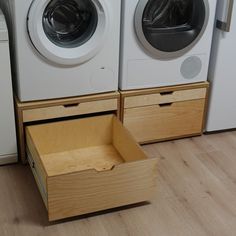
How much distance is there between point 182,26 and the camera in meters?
2.23

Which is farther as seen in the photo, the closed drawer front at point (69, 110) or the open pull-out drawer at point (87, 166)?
the closed drawer front at point (69, 110)

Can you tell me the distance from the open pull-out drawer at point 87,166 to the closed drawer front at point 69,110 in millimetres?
43

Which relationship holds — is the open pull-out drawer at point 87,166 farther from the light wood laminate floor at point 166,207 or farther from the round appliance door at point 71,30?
the round appliance door at point 71,30

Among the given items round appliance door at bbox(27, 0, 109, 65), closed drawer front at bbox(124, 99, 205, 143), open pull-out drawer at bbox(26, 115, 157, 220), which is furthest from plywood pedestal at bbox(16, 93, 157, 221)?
round appliance door at bbox(27, 0, 109, 65)

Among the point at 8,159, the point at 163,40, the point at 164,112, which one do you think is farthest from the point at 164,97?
the point at 8,159

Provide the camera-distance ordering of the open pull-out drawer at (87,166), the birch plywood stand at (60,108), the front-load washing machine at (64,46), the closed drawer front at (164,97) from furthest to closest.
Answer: the closed drawer front at (164,97)
the birch plywood stand at (60,108)
the front-load washing machine at (64,46)
the open pull-out drawer at (87,166)

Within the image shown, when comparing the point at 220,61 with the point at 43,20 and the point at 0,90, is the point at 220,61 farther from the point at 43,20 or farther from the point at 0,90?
the point at 0,90

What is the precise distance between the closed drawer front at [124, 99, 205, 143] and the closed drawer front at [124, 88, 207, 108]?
2 cm

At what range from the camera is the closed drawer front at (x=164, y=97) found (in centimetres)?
226

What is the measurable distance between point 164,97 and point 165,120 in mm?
137

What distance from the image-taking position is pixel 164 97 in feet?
7.61

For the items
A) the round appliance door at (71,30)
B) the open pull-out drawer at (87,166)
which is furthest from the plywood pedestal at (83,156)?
the round appliance door at (71,30)

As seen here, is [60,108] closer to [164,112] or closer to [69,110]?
[69,110]

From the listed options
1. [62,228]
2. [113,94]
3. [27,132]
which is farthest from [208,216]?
[27,132]
